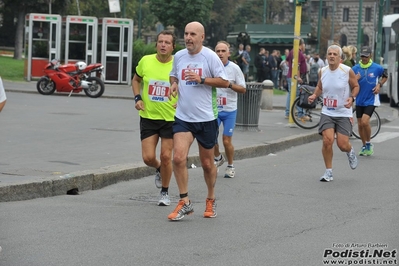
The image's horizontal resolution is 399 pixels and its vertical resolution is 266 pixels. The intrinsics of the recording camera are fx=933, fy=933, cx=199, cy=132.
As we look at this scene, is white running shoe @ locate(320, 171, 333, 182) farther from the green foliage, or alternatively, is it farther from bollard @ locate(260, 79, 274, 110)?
the green foliage

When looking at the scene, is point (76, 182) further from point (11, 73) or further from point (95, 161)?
point (11, 73)

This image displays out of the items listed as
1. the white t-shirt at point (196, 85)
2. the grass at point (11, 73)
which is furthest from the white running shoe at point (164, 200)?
the grass at point (11, 73)

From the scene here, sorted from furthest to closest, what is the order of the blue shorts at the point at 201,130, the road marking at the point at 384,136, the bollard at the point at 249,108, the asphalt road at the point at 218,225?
1. the road marking at the point at 384,136
2. the bollard at the point at 249,108
3. the blue shorts at the point at 201,130
4. the asphalt road at the point at 218,225

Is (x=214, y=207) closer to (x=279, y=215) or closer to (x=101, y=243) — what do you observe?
(x=279, y=215)

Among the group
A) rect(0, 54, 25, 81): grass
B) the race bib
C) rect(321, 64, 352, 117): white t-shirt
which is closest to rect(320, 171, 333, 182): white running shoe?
rect(321, 64, 352, 117): white t-shirt

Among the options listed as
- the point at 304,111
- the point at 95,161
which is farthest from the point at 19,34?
the point at 95,161

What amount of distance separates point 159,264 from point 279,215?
2757 millimetres

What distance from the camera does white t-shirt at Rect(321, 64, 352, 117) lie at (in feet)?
41.7

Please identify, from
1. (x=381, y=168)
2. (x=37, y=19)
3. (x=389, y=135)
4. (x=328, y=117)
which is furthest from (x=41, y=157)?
(x=37, y=19)

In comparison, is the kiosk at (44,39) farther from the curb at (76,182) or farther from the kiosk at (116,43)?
the curb at (76,182)

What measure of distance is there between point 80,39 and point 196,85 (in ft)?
87.5

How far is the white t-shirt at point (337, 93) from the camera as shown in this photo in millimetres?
12719

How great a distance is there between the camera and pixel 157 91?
9.91m

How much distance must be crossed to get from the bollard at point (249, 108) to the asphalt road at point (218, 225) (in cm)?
600
